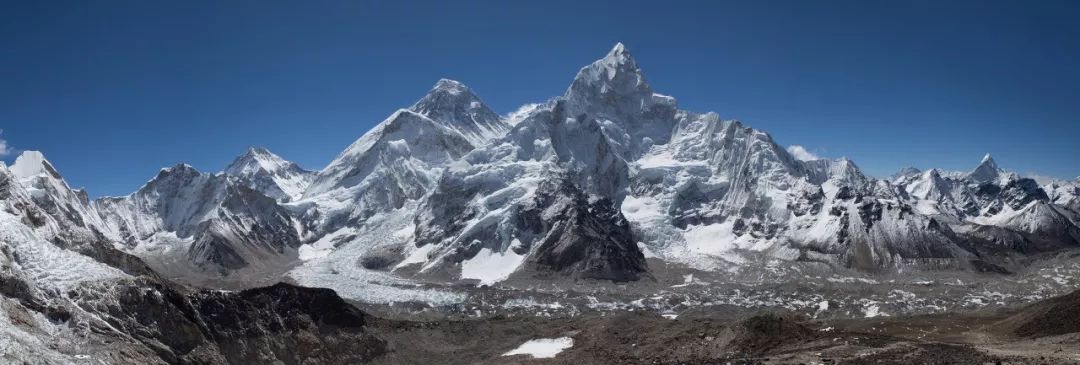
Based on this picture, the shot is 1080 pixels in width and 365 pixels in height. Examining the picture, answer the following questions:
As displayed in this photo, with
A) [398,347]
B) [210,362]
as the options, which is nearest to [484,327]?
[398,347]

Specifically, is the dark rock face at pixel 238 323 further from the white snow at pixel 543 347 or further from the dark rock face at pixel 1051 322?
the dark rock face at pixel 1051 322

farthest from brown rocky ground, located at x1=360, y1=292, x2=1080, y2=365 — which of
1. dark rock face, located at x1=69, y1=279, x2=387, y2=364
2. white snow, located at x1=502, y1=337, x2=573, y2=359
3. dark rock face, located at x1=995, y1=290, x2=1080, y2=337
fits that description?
dark rock face, located at x1=69, y1=279, x2=387, y2=364

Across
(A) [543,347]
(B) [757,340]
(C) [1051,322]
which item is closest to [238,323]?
(A) [543,347]

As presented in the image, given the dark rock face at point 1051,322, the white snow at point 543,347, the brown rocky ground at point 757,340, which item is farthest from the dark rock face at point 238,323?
the dark rock face at point 1051,322

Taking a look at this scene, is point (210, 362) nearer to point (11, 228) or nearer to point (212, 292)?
point (212, 292)

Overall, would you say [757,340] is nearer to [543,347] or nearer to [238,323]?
[543,347]
